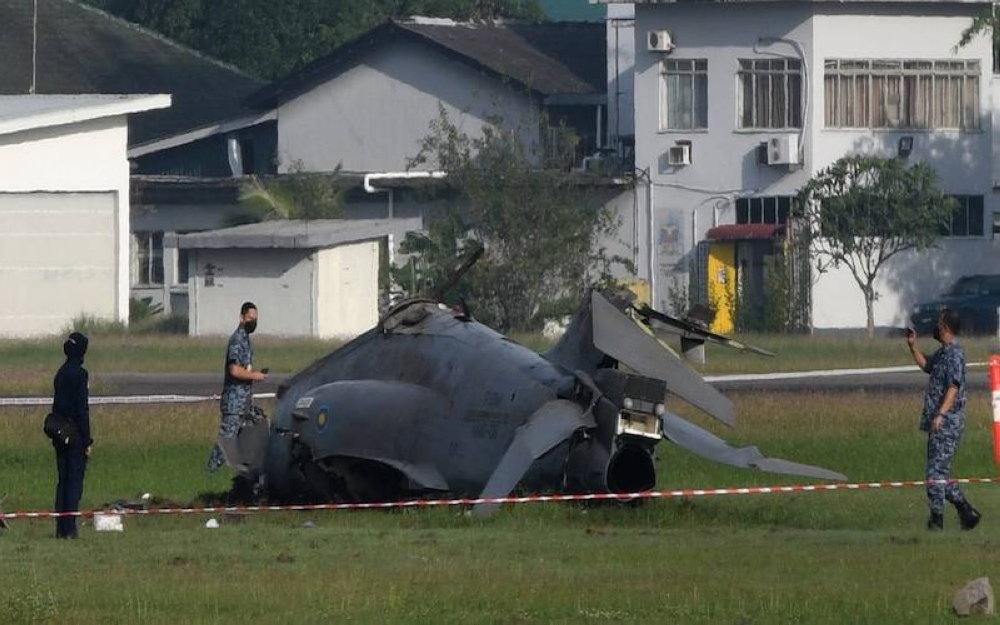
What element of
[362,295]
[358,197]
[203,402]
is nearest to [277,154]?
[358,197]

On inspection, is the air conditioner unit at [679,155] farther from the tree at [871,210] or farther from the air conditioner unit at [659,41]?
the tree at [871,210]

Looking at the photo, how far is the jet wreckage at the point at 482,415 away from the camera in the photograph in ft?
57.2

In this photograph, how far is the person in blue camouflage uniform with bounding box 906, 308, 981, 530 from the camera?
669 inches

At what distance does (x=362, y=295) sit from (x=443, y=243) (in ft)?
8.11

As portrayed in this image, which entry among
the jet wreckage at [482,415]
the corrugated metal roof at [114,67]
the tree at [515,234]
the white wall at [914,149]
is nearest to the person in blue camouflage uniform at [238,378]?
the jet wreckage at [482,415]

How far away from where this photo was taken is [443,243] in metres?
52.2

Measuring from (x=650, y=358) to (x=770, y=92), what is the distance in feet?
131

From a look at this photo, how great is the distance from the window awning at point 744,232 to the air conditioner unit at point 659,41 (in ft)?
16.4

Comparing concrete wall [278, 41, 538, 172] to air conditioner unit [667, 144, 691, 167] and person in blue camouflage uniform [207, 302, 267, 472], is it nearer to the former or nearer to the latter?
air conditioner unit [667, 144, 691, 167]

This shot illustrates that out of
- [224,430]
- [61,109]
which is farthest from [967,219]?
[224,430]

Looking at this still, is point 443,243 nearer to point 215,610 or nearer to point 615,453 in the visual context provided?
point 615,453

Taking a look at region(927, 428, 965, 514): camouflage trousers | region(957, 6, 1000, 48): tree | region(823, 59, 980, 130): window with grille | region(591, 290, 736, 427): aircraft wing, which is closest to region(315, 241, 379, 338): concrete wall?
region(823, 59, 980, 130): window with grille

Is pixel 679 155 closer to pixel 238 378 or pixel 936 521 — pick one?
pixel 238 378

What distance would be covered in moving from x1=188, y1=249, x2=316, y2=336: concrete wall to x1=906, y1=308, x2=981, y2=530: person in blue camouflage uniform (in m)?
33.3
